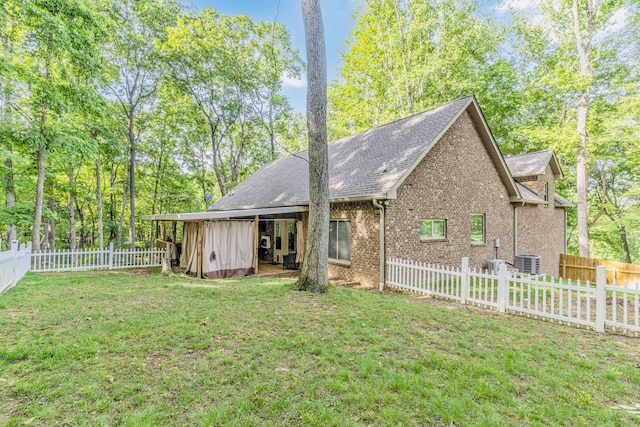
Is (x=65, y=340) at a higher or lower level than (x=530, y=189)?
lower

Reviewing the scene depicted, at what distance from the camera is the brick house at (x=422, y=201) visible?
29.9 ft

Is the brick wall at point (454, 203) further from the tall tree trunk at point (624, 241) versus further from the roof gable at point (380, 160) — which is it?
the tall tree trunk at point (624, 241)

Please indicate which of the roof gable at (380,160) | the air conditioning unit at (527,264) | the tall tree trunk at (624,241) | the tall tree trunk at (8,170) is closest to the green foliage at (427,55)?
the roof gable at (380,160)

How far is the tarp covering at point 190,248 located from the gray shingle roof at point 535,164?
15.2m

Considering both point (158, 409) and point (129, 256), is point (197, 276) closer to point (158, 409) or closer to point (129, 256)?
point (129, 256)

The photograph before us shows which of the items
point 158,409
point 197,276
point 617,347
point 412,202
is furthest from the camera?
point 197,276

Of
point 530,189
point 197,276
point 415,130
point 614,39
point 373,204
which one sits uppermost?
point 614,39

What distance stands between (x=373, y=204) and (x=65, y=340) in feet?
23.5

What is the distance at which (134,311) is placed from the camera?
5648 millimetres

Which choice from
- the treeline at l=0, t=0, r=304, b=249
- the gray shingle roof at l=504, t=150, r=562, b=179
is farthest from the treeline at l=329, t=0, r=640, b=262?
the treeline at l=0, t=0, r=304, b=249

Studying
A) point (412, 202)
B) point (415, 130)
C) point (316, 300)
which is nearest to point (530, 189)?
point (415, 130)

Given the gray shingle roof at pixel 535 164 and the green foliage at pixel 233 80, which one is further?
the green foliage at pixel 233 80

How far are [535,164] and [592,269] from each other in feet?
17.9

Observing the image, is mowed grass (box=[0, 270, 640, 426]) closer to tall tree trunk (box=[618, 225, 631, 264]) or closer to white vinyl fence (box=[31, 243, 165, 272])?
white vinyl fence (box=[31, 243, 165, 272])
